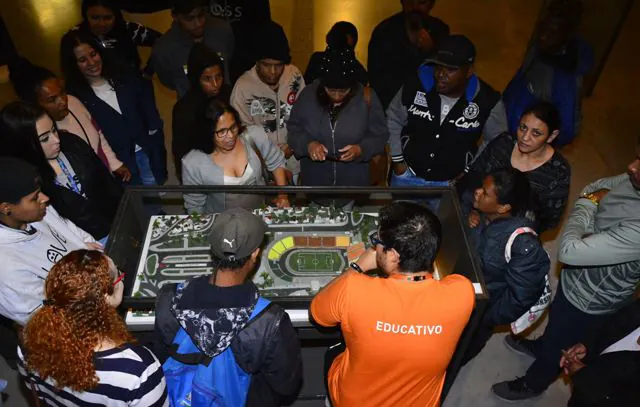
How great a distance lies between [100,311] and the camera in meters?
1.88

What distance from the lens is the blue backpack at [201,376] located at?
6.88 feet

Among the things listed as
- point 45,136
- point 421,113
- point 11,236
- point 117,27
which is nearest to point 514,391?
point 421,113

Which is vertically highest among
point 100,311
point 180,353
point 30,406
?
point 100,311

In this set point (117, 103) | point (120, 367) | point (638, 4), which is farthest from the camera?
point (638, 4)

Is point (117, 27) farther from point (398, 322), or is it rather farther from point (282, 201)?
point (398, 322)

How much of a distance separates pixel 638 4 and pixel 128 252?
8.97 meters

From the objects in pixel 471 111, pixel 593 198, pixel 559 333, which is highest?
pixel 471 111

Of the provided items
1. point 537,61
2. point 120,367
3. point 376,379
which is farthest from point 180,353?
point 537,61

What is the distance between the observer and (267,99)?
154 inches

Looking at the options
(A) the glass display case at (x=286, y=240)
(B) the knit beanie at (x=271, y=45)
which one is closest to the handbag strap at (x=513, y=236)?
(A) the glass display case at (x=286, y=240)

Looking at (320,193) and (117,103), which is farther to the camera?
(117,103)

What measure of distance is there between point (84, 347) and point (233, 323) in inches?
21.1

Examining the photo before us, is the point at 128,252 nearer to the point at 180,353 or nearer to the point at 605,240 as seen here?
the point at 180,353

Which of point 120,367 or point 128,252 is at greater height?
point 120,367
